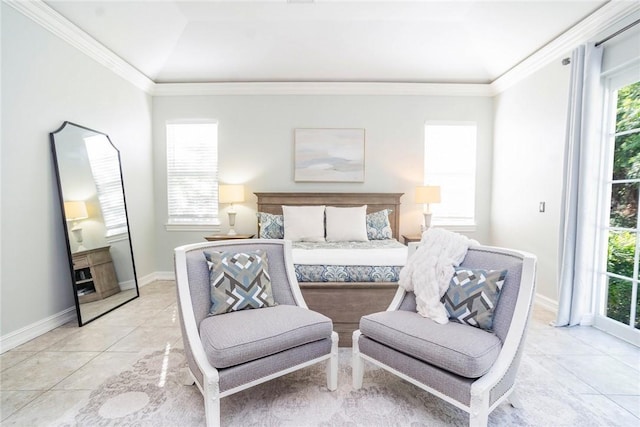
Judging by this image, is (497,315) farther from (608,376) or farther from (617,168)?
(617,168)

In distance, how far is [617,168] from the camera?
2.96m

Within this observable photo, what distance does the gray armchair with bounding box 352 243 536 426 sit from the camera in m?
1.57

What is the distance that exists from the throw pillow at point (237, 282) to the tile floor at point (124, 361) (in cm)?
98

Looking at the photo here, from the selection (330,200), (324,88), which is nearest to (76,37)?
(324,88)

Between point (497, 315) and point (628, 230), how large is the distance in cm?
196

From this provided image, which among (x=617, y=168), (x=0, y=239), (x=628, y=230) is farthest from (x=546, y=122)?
(x=0, y=239)

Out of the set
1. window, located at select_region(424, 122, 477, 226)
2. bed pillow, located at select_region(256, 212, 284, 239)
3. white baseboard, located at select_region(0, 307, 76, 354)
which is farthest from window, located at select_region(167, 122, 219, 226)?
window, located at select_region(424, 122, 477, 226)

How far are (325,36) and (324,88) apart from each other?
2.56 feet

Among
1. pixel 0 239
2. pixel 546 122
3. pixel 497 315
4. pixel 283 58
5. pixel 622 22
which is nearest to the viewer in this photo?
pixel 497 315

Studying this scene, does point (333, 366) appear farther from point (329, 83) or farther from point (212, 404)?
point (329, 83)

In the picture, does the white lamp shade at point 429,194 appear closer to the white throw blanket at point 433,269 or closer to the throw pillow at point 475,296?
the white throw blanket at point 433,269

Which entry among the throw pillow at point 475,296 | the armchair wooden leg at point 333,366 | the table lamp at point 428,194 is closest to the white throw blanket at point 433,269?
the throw pillow at point 475,296

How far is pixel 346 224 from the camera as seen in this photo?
407 centimetres

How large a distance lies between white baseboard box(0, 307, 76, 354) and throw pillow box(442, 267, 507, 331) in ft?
10.9
